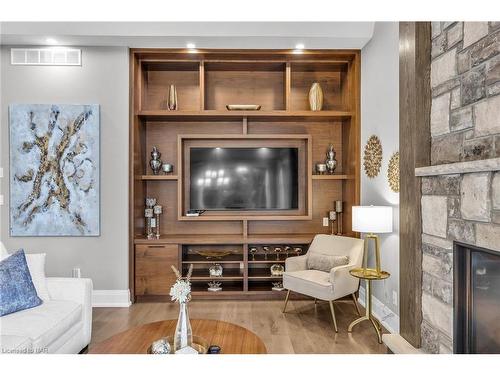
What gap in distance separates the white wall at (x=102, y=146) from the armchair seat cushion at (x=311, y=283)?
1.78m

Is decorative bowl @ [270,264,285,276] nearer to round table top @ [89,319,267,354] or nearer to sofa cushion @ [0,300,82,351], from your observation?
round table top @ [89,319,267,354]

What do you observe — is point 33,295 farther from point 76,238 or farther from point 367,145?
point 367,145

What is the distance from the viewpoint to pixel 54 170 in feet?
12.7

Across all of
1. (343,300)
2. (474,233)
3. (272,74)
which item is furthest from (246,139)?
(474,233)

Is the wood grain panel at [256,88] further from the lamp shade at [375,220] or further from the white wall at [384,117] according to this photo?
the lamp shade at [375,220]

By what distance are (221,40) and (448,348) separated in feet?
10.8

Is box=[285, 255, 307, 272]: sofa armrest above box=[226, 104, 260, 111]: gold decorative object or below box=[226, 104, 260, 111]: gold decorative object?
below

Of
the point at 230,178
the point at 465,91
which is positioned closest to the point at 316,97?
the point at 230,178

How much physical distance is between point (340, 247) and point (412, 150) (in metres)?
1.88

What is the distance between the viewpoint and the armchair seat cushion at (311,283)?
126 inches

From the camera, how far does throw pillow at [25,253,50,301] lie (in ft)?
8.56

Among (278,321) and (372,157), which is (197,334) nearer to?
(278,321)

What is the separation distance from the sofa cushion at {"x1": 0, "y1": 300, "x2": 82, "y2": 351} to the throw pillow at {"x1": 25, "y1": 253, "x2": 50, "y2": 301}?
8 centimetres

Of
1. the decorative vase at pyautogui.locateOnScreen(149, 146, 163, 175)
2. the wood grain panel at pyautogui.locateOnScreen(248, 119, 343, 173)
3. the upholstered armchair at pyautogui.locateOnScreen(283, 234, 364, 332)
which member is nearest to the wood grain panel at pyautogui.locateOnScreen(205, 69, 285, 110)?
the wood grain panel at pyautogui.locateOnScreen(248, 119, 343, 173)
